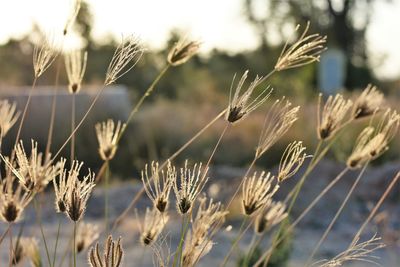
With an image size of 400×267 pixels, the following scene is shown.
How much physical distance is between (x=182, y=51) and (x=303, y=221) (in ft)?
16.9

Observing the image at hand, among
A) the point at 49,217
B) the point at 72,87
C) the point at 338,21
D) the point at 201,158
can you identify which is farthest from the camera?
the point at 338,21

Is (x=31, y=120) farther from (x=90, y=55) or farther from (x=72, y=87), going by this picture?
(x=90, y=55)

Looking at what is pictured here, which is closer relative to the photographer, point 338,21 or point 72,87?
point 72,87

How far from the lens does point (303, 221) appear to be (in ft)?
22.8

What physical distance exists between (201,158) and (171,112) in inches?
93.6

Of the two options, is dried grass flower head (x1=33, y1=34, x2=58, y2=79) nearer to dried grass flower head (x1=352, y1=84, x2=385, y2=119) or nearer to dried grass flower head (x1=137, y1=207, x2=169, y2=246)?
dried grass flower head (x1=137, y1=207, x2=169, y2=246)

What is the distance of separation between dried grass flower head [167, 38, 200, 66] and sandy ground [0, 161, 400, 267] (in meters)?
2.91

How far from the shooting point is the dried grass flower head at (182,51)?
1.94 metres

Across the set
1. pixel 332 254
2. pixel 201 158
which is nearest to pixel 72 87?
pixel 332 254

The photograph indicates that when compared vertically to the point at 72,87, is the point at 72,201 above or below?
below

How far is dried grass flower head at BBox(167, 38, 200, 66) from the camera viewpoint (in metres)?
1.94

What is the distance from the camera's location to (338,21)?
28531 mm

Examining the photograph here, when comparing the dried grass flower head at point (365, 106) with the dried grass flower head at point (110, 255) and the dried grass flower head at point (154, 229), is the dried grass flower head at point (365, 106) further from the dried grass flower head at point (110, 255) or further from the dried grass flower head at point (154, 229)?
the dried grass flower head at point (110, 255)

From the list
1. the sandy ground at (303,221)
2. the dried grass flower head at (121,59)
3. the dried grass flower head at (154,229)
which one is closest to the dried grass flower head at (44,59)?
the dried grass flower head at (121,59)
